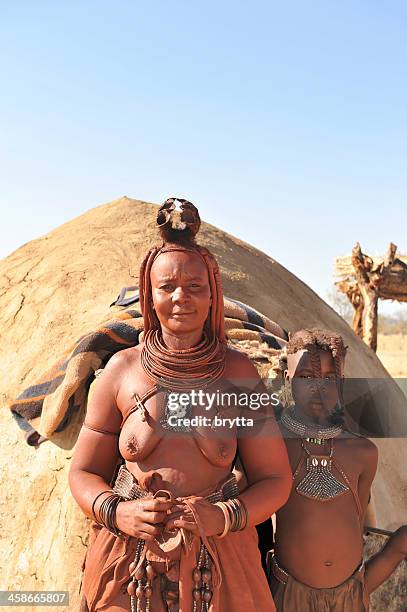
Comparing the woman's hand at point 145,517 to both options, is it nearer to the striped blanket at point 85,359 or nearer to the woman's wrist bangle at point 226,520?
the woman's wrist bangle at point 226,520

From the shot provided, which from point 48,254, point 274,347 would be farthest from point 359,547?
point 48,254

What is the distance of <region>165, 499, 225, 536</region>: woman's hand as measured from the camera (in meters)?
2.18

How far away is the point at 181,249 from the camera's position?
241 cm

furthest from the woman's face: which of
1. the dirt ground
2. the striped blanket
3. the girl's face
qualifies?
the dirt ground

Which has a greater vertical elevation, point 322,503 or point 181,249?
point 181,249

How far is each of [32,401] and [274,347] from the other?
1280 mm

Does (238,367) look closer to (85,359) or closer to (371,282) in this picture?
(85,359)

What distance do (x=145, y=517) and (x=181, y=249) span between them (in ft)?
2.76

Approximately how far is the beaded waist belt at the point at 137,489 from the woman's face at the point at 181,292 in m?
0.48

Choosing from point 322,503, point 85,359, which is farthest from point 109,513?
point 85,359

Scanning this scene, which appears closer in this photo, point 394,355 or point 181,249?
point 181,249

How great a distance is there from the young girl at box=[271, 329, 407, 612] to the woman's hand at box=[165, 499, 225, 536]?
514 mm

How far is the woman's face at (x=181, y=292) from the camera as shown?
2.36 m

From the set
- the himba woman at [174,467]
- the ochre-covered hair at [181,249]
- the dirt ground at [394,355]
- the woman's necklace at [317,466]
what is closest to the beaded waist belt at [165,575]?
the himba woman at [174,467]
